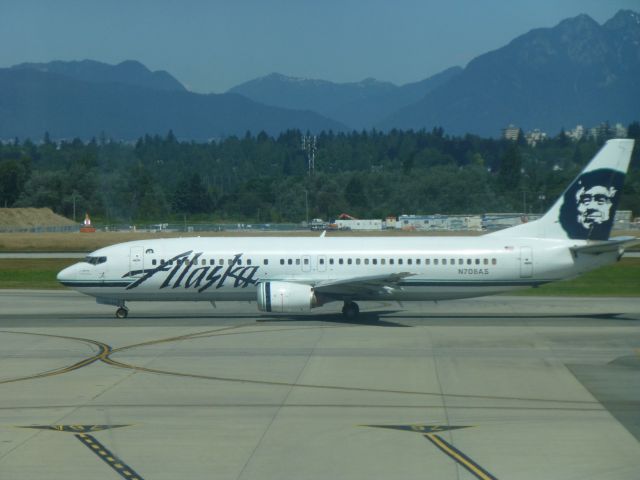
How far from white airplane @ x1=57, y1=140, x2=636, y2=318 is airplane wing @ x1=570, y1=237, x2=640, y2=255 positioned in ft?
0.32

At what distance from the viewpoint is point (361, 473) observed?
18.4m

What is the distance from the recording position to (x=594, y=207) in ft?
141

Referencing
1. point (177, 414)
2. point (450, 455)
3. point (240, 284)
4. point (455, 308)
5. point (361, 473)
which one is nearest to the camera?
point (361, 473)

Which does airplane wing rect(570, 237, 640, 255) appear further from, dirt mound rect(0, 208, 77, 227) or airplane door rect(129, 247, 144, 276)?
dirt mound rect(0, 208, 77, 227)

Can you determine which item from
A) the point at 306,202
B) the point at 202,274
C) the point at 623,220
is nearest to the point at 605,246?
the point at 202,274

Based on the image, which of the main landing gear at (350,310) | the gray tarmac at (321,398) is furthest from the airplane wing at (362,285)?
the gray tarmac at (321,398)

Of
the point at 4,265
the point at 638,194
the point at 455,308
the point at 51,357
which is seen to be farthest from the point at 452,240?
the point at 638,194

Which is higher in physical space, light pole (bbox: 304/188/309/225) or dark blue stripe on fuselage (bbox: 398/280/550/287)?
light pole (bbox: 304/188/309/225)

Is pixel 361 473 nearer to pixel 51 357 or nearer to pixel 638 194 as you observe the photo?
pixel 51 357

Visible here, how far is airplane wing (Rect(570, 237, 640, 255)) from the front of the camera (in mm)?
41438

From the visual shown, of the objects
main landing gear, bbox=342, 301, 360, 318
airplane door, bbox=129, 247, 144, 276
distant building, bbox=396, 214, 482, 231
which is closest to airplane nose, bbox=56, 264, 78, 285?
airplane door, bbox=129, 247, 144, 276

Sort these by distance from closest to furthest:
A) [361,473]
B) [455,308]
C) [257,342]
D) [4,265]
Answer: [361,473] → [257,342] → [455,308] → [4,265]

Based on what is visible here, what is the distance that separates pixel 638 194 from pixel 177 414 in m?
156

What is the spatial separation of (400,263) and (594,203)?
359 inches
